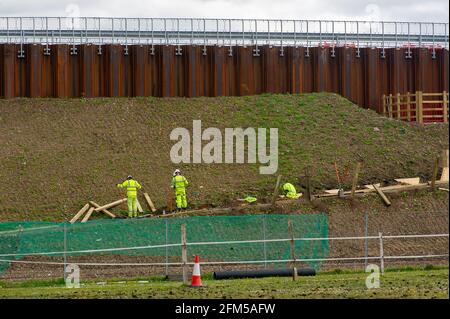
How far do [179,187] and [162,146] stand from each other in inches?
291

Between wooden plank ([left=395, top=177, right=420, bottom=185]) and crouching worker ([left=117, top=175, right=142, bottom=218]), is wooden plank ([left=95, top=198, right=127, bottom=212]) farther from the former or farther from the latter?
wooden plank ([left=395, top=177, right=420, bottom=185])

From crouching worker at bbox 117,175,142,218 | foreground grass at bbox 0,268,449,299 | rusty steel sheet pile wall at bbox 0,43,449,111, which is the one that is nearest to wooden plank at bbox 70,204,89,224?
crouching worker at bbox 117,175,142,218

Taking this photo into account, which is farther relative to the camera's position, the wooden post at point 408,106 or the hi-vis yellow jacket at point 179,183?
the wooden post at point 408,106

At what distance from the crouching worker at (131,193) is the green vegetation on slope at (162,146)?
187 centimetres

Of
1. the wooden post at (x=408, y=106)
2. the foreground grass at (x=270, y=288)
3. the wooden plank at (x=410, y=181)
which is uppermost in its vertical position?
the wooden post at (x=408, y=106)

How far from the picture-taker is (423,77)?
62344 mm

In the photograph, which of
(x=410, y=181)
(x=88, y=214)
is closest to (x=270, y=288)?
(x=88, y=214)

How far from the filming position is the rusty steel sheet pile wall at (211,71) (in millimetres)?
58094

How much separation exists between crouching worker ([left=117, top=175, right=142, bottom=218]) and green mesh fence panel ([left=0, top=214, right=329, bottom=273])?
5.20 metres

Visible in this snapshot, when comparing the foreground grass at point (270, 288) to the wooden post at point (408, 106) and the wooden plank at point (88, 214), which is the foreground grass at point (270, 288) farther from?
the wooden post at point (408, 106)

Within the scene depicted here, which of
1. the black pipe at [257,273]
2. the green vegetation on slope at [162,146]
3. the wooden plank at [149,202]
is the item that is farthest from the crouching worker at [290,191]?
the black pipe at [257,273]

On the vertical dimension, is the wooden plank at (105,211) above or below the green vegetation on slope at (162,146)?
below

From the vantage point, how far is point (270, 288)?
2941cm

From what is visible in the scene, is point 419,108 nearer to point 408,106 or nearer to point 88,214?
point 408,106
